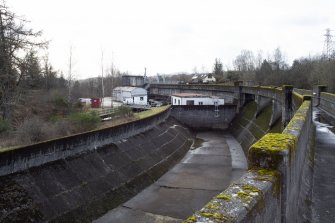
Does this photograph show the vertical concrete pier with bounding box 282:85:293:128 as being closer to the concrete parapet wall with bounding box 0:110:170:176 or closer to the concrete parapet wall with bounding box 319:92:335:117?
the concrete parapet wall with bounding box 319:92:335:117

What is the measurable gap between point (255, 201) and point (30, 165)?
13.9 metres

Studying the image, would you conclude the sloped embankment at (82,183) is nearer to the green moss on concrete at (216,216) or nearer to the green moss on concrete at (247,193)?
the green moss on concrete at (247,193)

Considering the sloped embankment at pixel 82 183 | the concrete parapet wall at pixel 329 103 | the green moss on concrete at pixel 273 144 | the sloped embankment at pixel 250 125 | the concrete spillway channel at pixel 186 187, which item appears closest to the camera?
the green moss on concrete at pixel 273 144

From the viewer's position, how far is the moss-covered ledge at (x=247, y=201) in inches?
105

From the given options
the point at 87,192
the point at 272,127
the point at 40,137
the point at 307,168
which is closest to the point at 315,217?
the point at 307,168

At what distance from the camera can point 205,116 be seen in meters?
41.8

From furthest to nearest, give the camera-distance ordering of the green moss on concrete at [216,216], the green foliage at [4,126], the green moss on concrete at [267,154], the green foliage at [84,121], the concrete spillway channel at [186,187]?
the green foliage at [84,121] < the green foliage at [4,126] < the concrete spillway channel at [186,187] < the green moss on concrete at [267,154] < the green moss on concrete at [216,216]

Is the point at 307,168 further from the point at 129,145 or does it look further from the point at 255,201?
the point at 129,145

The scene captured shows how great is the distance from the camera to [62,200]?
14250 millimetres

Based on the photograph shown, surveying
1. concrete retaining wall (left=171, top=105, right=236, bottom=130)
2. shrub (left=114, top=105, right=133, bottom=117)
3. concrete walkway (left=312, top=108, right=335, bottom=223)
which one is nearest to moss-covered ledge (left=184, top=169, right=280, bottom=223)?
concrete walkway (left=312, top=108, right=335, bottom=223)

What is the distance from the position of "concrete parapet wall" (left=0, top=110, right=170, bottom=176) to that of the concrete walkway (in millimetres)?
12248

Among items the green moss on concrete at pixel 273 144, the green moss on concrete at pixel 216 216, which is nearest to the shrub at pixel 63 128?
the green moss on concrete at pixel 273 144

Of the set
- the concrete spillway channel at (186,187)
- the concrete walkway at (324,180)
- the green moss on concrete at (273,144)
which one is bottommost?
the concrete spillway channel at (186,187)

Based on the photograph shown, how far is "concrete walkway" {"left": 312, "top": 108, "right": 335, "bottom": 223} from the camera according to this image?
6551 mm
